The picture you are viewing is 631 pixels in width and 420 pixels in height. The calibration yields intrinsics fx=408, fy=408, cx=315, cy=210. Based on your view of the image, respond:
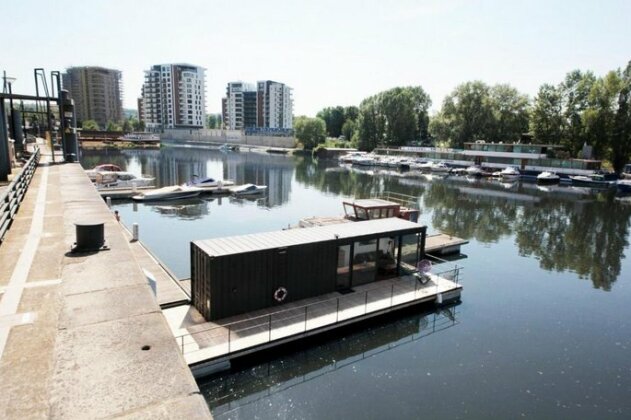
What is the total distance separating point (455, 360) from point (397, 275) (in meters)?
5.95

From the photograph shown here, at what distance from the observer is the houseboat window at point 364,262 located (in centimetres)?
1972

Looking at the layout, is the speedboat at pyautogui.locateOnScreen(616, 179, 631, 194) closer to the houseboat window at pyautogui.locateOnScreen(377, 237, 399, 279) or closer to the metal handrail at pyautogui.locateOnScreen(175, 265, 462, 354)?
the houseboat window at pyautogui.locateOnScreen(377, 237, 399, 279)

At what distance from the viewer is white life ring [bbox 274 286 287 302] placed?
675 inches

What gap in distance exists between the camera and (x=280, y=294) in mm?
17266

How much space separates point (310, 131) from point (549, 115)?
260ft

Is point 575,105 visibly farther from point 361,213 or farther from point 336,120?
point 336,120

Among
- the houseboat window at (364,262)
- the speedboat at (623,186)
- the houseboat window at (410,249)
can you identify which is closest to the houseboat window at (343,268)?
the houseboat window at (364,262)

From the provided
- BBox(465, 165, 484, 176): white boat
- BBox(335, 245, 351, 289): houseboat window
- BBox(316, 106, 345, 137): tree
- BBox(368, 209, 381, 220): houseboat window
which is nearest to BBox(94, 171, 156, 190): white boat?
BBox(368, 209, 381, 220): houseboat window

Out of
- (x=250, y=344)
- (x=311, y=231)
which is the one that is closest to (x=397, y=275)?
(x=311, y=231)

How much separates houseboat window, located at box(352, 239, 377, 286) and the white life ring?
13.1 ft

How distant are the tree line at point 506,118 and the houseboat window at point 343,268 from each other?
312 ft

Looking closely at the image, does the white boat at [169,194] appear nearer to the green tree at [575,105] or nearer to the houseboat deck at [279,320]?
the houseboat deck at [279,320]

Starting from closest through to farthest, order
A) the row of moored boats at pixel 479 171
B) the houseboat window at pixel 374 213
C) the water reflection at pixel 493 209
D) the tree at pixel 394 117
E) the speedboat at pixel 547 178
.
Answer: the houseboat window at pixel 374 213 → the water reflection at pixel 493 209 → the row of moored boats at pixel 479 171 → the speedboat at pixel 547 178 → the tree at pixel 394 117

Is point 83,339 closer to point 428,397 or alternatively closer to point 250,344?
point 250,344
